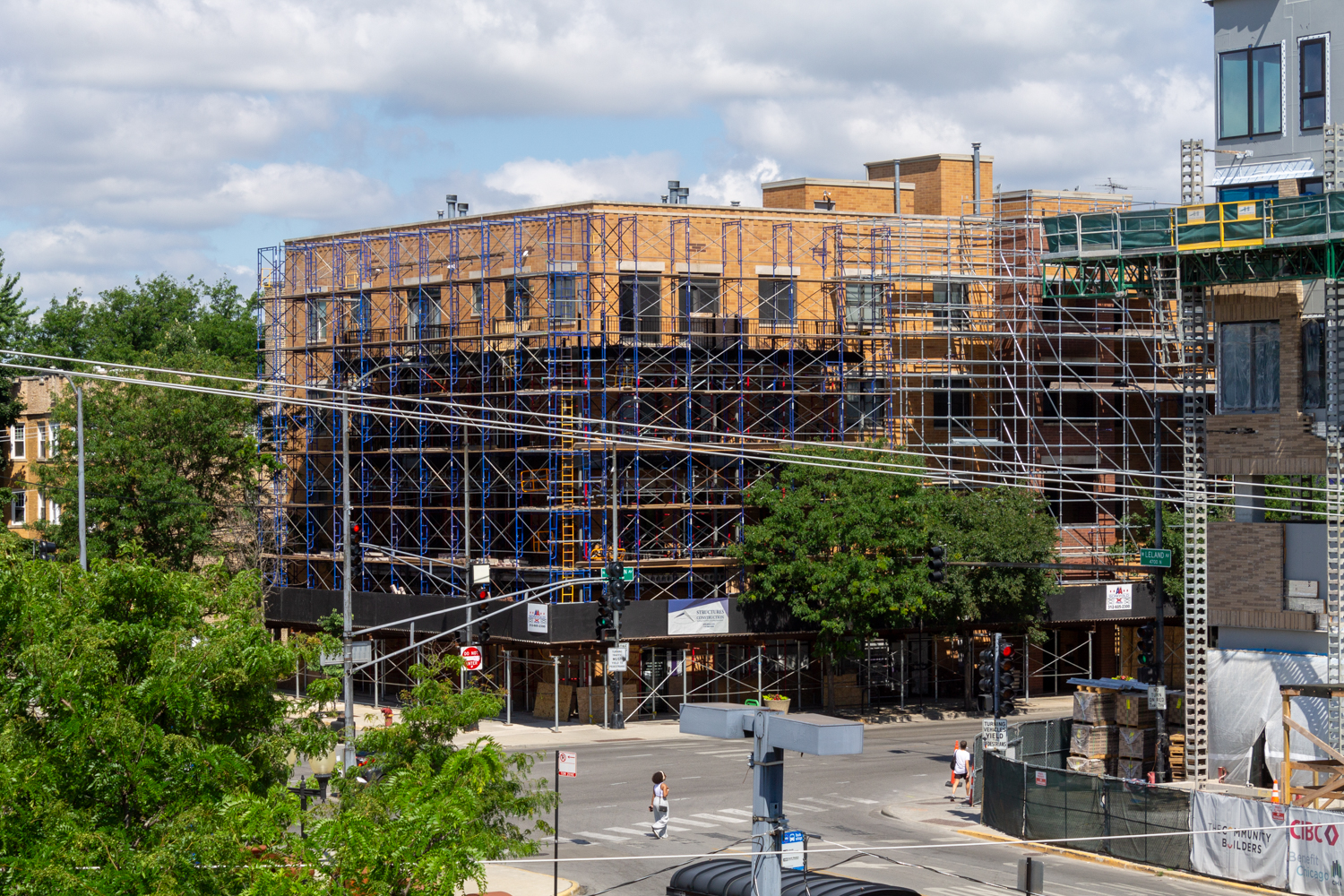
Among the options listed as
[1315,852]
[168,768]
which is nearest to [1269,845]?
[1315,852]

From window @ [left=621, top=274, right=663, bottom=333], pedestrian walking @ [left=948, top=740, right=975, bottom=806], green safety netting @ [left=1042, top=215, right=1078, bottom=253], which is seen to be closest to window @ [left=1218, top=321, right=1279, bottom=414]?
green safety netting @ [left=1042, top=215, right=1078, bottom=253]

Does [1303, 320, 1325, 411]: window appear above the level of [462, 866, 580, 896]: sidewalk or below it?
above

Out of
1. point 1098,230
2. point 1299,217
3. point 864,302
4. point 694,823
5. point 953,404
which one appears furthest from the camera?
point 953,404

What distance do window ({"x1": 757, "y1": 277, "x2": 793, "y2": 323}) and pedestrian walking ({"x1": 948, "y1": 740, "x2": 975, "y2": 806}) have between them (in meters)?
20.9

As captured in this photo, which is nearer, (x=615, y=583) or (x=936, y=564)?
(x=936, y=564)

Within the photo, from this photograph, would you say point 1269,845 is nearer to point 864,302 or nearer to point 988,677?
point 988,677

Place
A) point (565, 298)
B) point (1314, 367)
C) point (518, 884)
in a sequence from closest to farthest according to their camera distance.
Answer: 1. point (518, 884)
2. point (1314, 367)
3. point (565, 298)

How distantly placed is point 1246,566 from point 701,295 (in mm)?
20900

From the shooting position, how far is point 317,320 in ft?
196

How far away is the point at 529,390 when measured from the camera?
49.7 metres

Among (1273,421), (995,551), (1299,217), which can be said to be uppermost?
(1299,217)

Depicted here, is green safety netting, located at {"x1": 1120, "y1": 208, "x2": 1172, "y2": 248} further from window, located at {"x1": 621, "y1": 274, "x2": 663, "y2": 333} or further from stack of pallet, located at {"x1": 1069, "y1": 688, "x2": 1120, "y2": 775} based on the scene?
window, located at {"x1": 621, "y1": 274, "x2": 663, "y2": 333}

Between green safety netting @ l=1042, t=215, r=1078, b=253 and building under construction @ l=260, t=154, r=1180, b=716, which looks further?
building under construction @ l=260, t=154, r=1180, b=716

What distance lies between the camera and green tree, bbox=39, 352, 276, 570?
5662 centimetres
